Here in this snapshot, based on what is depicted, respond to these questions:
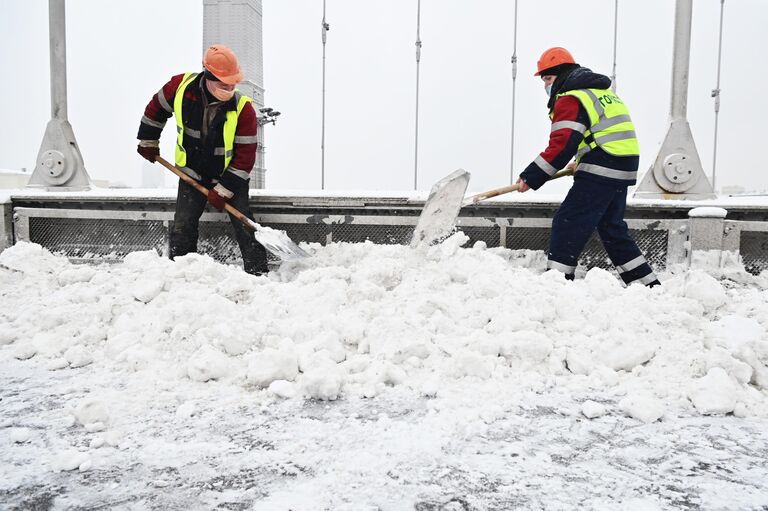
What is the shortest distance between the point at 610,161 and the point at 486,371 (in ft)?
6.48

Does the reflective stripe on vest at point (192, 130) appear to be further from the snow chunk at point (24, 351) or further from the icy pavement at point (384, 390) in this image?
the snow chunk at point (24, 351)

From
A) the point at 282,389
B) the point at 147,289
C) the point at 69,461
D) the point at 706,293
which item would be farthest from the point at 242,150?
the point at 706,293

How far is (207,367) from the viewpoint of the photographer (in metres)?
1.94

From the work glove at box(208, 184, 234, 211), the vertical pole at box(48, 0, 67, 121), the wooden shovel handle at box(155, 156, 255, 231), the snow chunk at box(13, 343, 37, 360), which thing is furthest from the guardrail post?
the vertical pole at box(48, 0, 67, 121)

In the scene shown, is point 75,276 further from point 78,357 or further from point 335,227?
point 335,227

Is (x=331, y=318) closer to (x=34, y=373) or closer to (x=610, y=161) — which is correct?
(x=34, y=373)

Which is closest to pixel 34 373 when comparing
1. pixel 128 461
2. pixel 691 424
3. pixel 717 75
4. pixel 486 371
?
pixel 128 461

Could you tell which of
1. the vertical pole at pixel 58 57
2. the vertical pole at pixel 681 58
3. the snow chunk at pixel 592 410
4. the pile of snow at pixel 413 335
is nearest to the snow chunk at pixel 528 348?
the pile of snow at pixel 413 335

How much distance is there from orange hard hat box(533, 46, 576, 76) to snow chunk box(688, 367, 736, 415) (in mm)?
2318

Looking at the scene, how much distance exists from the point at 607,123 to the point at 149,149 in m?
3.32

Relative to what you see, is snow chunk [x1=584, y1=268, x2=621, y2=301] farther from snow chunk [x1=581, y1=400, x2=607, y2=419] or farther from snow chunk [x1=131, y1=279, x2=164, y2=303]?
snow chunk [x1=131, y1=279, x2=164, y2=303]

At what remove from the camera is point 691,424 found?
1.66 metres

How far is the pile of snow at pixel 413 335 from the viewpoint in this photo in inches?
73.5

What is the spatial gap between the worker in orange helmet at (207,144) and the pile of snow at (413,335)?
0.95 meters
